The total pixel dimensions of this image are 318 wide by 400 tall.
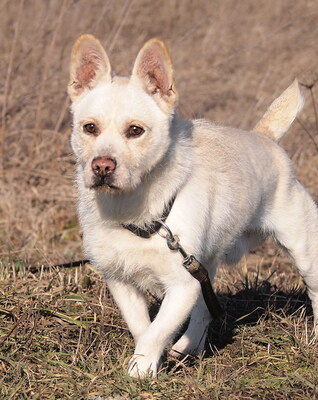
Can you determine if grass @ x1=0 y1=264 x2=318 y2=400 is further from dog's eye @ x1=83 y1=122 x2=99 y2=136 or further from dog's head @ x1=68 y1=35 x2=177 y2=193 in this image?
dog's eye @ x1=83 y1=122 x2=99 y2=136

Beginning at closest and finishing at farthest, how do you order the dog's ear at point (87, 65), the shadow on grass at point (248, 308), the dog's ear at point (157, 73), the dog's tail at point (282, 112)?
the dog's ear at point (157, 73) → the dog's ear at point (87, 65) → the shadow on grass at point (248, 308) → the dog's tail at point (282, 112)

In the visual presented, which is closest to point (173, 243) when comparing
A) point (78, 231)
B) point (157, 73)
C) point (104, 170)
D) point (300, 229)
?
point (104, 170)

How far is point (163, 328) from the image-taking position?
378 cm

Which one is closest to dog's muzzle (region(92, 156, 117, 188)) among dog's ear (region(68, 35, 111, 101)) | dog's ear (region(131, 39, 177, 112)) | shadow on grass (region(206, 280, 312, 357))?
dog's ear (region(131, 39, 177, 112))

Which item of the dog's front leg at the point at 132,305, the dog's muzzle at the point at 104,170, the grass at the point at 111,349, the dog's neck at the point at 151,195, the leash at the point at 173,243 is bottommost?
the grass at the point at 111,349

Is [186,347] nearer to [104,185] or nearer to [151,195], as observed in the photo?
[151,195]

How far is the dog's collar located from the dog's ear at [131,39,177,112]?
1.72 ft

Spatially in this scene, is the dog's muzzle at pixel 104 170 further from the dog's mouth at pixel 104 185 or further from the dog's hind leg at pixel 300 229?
the dog's hind leg at pixel 300 229

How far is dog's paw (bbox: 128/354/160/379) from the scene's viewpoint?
3.73 meters

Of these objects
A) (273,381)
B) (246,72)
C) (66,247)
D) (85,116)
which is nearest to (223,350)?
(273,381)

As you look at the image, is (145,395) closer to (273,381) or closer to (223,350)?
(273,381)

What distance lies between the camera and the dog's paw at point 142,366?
373 cm

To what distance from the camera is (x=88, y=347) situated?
163 inches

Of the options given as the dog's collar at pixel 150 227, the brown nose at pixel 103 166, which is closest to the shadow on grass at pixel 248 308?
the dog's collar at pixel 150 227
